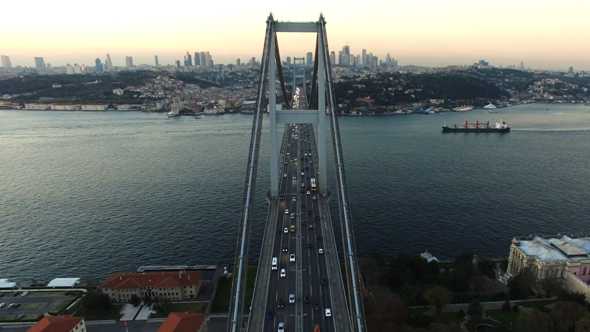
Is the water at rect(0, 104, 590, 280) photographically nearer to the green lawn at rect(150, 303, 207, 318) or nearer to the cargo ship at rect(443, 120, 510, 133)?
the green lawn at rect(150, 303, 207, 318)

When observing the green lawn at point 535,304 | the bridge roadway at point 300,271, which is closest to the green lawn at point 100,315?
the bridge roadway at point 300,271

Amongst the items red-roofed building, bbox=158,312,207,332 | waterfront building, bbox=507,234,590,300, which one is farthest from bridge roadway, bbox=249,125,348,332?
waterfront building, bbox=507,234,590,300

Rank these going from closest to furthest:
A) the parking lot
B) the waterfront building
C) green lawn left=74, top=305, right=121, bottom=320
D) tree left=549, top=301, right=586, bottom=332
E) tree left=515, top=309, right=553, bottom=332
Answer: tree left=515, top=309, right=553, bottom=332 → tree left=549, top=301, right=586, bottom=332 → green lawn left=74, top=305, right=121, bottom=320 → the parking lot → the waterfront building

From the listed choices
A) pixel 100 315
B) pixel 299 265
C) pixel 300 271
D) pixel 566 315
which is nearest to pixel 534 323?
pixel 566 315

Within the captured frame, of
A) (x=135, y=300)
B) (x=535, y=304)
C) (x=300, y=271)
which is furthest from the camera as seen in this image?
(x=135, y=300)

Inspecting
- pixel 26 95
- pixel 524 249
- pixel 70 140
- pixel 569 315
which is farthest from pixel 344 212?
pixel 26 95

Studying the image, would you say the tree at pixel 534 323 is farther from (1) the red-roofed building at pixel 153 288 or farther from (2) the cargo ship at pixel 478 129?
(2) the cargo ship at pixel 478 129

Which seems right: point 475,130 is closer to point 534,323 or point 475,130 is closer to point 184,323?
point 534,323
